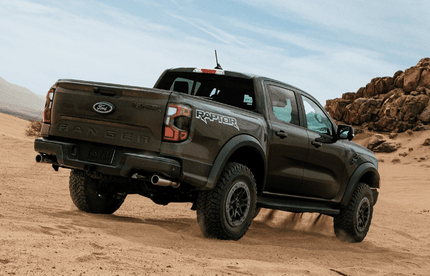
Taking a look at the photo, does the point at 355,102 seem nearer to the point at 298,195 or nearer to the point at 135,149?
the point at 298,195

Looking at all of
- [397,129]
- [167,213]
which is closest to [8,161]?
[167,213]

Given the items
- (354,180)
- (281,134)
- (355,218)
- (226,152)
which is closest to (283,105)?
(281,134)

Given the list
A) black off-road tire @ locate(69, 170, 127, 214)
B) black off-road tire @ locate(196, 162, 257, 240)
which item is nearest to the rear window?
black off-road tire @ locate(196, 162, 257, 240)

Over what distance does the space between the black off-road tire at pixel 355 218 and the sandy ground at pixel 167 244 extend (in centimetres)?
23

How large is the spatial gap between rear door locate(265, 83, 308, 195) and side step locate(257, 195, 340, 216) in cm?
11

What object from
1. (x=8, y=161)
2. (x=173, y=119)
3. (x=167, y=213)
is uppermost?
(x=173, y=119)

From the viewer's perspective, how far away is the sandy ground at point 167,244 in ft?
12.3

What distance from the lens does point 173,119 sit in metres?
4.77

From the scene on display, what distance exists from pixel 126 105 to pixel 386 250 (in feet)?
14.0

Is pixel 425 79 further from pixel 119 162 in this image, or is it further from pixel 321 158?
pixel 119 162

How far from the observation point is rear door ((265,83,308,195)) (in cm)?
600

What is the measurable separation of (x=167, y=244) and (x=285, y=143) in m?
2.02

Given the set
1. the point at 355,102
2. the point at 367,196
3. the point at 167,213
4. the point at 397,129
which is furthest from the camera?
the point at 355,102

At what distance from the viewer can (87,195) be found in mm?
6410
